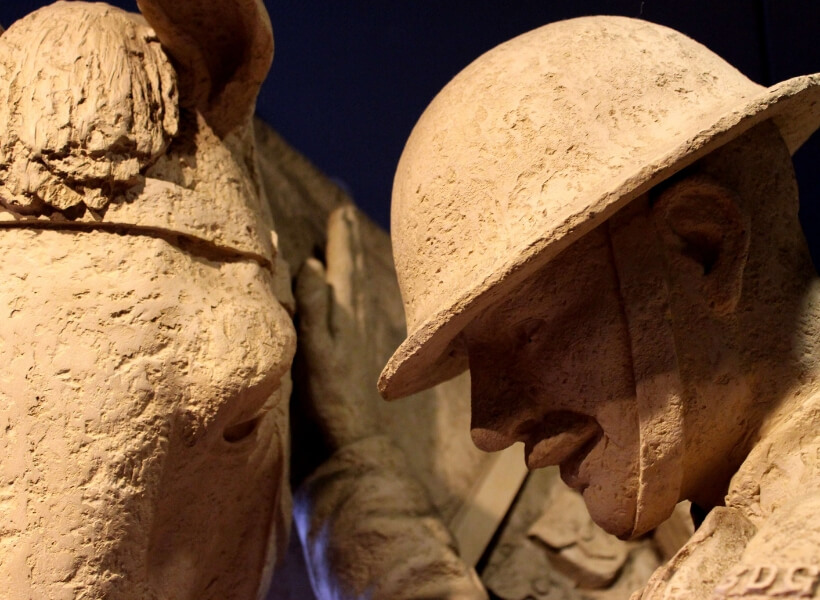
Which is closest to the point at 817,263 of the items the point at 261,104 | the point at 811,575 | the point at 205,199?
the point at 811,575

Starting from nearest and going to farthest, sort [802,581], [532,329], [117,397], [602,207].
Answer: [802,581]
[602,207]
[117,397]
[532,329]

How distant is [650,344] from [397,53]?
1.25 m

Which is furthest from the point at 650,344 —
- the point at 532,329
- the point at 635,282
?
the point at 532,329

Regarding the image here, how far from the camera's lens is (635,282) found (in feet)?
4.31

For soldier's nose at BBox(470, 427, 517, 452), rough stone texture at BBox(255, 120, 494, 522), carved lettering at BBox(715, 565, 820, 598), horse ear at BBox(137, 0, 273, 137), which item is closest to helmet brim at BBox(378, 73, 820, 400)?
soldier's nose at BBox(470, 427, 517, 452)

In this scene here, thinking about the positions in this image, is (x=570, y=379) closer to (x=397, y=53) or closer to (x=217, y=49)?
(x=217, y=49)

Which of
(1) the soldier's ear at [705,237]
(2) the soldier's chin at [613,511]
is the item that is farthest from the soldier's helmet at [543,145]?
(2) the soldier's chin at [613,511]

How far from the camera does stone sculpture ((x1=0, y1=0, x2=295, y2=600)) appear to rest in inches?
49.6

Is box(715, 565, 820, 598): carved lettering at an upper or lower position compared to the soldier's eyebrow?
lower

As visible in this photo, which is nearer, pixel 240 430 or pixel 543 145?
pixel 543 145

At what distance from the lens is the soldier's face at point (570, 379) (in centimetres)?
134

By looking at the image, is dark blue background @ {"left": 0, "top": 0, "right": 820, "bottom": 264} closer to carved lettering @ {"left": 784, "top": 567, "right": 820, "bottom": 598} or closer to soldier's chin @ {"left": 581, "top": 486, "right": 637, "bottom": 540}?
soldier's chin @ {"left": 581, "top": 486, "right": 637, "bottom": 540}

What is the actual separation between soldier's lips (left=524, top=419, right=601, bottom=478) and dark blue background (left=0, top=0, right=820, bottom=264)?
0.85m

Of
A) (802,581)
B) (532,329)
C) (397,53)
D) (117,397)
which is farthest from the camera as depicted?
(397,53)
